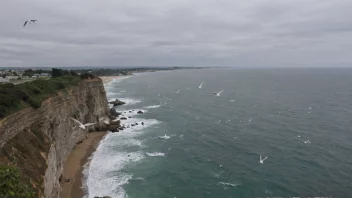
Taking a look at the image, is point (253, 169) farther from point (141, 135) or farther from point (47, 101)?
point (47, 101)

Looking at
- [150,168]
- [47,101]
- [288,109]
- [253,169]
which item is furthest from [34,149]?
[288,109]

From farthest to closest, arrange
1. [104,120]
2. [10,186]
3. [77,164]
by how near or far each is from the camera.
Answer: [104,120] → [77,164] → [10,186]

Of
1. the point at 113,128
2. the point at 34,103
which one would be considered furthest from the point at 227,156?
the point at 34,103

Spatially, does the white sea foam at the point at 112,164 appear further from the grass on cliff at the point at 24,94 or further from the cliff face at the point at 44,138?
the grass on cliff at the point at 24,94

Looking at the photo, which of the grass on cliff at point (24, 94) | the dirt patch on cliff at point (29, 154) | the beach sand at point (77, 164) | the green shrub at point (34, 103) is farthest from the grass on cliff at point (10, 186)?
the green shrub at point (34, 103)

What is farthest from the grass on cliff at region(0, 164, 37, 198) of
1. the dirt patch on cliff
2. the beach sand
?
the beach sand

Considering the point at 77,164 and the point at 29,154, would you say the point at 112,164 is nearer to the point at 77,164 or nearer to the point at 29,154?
the point at 77,164

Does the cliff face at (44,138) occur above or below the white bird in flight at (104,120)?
above
